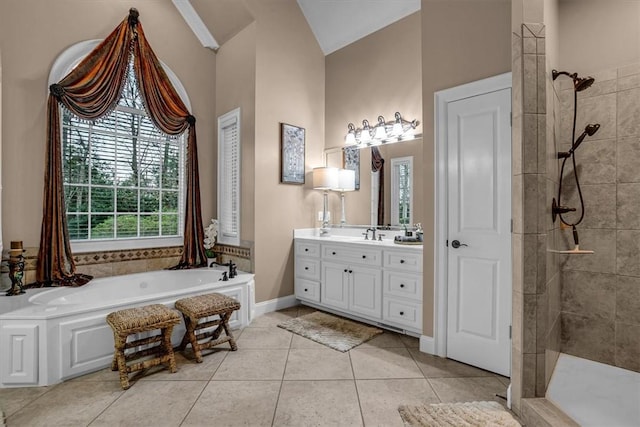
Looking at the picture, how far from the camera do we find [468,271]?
97.4 inches

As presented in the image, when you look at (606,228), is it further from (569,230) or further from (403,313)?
(403,313)

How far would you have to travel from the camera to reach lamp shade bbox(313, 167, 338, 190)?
13.0 feet

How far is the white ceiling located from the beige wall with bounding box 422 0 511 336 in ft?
3.66

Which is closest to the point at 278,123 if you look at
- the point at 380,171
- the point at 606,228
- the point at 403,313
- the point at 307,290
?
the point at 380,171

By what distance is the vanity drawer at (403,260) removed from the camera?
2867 mm

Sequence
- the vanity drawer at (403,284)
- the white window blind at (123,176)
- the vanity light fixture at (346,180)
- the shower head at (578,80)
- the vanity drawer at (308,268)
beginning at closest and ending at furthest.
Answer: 1. the shower head at (578,80)
2. the vanity drawer at (403,284)
3. the white window blind at (123,176)
4. the vanity drawer at (308,268)
5. the vanity light fixture at (346,180)

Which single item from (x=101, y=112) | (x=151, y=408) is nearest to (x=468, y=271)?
(x=151, y=408)

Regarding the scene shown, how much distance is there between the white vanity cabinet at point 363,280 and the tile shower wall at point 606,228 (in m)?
1.11

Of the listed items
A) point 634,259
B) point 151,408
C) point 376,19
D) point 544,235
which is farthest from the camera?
point 376,19

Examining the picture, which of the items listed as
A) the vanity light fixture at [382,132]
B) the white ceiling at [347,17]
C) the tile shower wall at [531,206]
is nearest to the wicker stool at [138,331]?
the tile shower wall at [531,206]

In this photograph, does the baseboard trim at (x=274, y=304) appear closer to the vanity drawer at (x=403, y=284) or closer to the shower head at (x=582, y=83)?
the vanity drawer at (x=403, y=284)

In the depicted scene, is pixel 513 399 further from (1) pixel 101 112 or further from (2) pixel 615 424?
(1) pixel 101 112

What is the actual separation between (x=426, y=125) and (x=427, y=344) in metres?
1.79

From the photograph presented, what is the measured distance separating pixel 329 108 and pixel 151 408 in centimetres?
367
